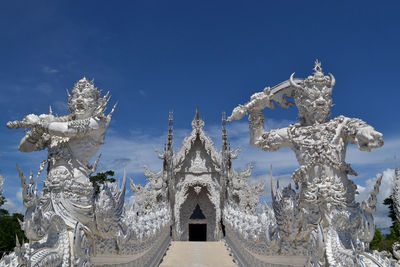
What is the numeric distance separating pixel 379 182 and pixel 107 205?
9.02 ft

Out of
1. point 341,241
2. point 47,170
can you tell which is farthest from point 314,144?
point 47,170

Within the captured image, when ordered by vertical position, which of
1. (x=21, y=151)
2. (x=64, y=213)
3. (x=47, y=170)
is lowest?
(x=64, y=213)

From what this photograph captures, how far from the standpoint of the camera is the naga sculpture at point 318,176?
284 cm

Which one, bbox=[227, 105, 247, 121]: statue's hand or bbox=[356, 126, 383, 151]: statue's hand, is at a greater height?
bbox=[227, 105, 247, 121]: statue's hand

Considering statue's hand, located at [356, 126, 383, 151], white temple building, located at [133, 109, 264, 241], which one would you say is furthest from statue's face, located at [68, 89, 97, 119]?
white temple building, located at [133, 109, 264, 241]

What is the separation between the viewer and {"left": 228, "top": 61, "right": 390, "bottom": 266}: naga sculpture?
284cm

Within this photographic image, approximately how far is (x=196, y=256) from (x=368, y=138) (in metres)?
7.01

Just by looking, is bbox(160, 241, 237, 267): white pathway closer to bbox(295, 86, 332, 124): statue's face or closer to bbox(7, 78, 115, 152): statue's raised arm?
bbox(7, 78, 115, 152): statue's raised arm

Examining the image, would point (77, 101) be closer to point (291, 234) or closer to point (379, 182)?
point (291, 234)

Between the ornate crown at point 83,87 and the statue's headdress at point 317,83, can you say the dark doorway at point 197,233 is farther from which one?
the statue's headdress at point 317,83

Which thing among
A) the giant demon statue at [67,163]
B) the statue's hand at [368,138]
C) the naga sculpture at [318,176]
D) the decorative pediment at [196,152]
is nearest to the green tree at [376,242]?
the decorative pediment at [196,152]

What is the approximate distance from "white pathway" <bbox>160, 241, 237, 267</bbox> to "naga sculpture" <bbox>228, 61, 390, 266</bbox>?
4.32m

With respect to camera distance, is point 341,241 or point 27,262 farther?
point 341,241

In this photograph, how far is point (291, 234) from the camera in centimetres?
354
